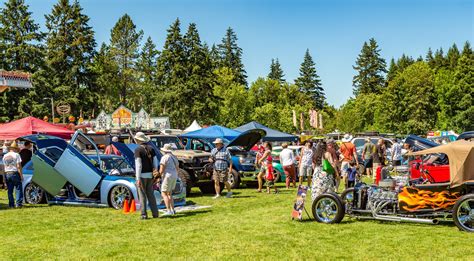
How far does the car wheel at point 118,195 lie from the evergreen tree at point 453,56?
311 ft

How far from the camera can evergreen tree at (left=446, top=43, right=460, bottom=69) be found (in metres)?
98.4

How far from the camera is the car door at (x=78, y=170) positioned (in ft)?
44.2

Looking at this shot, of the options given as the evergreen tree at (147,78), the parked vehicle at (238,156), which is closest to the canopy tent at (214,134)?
the parked vehicle at (238,156)

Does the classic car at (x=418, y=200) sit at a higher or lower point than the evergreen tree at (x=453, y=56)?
lower

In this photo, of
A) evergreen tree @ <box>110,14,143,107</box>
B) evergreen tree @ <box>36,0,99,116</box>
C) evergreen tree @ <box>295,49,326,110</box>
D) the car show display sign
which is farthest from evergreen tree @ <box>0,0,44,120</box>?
evergreen tree @ <box>295,49,326,110</box>

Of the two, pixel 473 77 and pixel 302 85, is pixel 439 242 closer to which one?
pixel 473 77

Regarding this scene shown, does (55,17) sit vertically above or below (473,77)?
above

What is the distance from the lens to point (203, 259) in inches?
308

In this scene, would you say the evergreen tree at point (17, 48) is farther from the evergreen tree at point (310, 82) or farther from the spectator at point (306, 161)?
the evergreen tree at point (310, 82)

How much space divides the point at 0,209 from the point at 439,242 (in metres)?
10.9

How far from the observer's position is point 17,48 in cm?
4759

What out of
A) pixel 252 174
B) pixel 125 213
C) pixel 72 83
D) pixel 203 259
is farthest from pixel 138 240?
pixel 72 83

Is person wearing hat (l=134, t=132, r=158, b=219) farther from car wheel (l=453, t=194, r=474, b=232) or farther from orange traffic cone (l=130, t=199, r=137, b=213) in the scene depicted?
car wheel (l=453, t=194, r=474, b=232)

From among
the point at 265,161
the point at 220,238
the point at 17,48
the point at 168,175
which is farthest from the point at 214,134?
the point at 17,48
